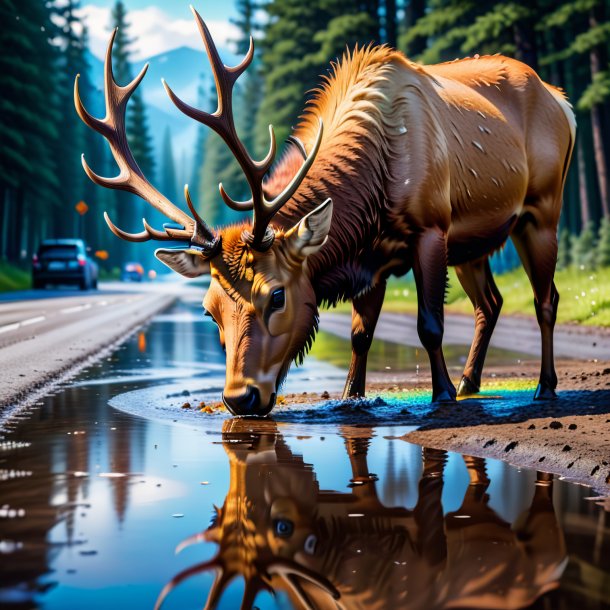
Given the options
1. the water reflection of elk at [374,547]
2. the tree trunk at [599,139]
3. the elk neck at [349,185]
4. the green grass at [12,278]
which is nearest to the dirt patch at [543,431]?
the water reflection of elk at [374,547]

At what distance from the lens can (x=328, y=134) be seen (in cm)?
923

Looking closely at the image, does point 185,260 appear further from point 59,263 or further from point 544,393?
point 59,263

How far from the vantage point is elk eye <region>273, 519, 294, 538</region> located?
4676 millimetres

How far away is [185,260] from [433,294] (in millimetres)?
2069

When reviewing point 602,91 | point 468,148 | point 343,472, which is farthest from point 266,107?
point 343,472

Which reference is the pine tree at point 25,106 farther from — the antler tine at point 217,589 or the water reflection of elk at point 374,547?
the antler tine at point 217,589

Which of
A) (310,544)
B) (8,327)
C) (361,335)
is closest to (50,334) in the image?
(8,327)

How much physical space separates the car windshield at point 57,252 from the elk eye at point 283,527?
3811cm

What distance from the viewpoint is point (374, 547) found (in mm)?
4414

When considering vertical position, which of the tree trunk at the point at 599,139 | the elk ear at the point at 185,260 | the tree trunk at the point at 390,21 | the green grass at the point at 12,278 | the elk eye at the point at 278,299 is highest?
the tree trunk at the point at 390,21

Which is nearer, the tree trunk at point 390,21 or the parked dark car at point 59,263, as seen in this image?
the parked dark car at point 59,263

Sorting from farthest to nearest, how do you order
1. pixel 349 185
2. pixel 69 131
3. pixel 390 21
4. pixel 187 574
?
pixel 69 131 < pixel 390 21 < pixel 349 185 < pixel 187 574

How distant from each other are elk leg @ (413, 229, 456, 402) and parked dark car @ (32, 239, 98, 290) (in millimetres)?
34258

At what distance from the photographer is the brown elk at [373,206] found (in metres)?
8.01
